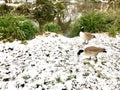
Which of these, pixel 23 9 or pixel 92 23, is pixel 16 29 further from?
pixel 23 9

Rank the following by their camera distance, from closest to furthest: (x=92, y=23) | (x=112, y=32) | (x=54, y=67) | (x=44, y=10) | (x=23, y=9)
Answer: (x=54, y=67) → (x=112, y=32) → (x=92, y=23) → (x=23, y=9) → (x=44, y=10)

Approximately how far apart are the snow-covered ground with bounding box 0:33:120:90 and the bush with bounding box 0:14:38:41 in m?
0.41

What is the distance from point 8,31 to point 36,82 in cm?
339

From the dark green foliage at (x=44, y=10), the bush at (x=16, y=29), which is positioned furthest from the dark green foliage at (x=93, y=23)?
the dark green foliage at (x=44, y=10)

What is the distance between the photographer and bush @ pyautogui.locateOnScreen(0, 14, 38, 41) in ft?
29.3

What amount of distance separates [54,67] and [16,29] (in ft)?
9.08

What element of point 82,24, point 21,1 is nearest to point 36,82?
point 82,24

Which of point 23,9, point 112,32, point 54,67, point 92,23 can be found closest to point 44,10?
point 23,9

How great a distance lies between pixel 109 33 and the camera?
10055 millimetres

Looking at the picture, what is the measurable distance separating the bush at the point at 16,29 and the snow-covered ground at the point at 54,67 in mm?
410

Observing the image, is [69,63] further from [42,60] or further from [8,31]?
[8,31]

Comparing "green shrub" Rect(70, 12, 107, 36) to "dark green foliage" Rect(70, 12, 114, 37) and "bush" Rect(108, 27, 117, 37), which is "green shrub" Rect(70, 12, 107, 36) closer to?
"dark green foliage" Rect(70, 12, 114, 37)

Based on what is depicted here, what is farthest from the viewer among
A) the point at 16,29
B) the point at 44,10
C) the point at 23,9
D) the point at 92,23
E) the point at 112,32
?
the point at 44,10

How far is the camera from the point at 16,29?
29.5 ft
